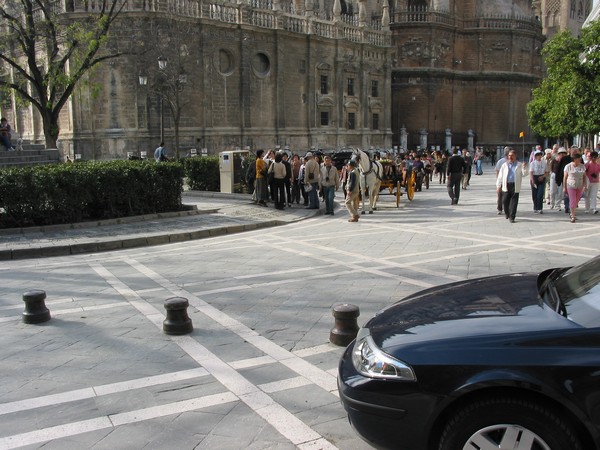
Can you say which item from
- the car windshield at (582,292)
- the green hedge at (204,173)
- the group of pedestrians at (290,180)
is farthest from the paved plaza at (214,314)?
the green hedge at (204,173)

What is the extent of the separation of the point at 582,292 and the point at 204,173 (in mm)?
20025

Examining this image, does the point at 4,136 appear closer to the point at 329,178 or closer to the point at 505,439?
the point at 329,178

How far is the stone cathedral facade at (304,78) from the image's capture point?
120ft

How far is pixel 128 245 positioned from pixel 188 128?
28.1 meters

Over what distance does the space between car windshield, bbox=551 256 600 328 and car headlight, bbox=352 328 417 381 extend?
0.99 m

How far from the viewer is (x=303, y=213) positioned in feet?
57.4

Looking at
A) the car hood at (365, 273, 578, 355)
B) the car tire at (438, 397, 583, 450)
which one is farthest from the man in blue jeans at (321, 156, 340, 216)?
the car tire at (438, 397, 583, 450)

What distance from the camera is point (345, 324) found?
5820 mm

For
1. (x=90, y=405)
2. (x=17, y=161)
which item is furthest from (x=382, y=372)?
(x=17, y=161)

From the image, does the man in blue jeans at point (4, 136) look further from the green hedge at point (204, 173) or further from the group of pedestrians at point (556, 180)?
the group of pedestrians at point (556, 180)

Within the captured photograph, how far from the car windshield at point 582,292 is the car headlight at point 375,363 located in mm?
992

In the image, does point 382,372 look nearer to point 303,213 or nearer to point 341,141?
point 303,213

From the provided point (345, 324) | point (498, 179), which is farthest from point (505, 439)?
point (498, 179)

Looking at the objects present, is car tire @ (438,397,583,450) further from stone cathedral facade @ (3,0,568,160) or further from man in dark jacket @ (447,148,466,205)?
stone cathedral facade @ (3,0,568,160)
